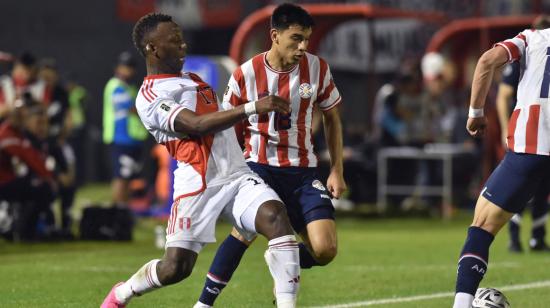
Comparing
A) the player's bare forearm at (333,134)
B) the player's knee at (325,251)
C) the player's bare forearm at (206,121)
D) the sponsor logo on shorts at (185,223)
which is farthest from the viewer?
the player's bare forearm at (333,134)

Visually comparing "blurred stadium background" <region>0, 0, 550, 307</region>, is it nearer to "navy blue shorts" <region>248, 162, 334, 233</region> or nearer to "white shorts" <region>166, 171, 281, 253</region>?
"navy blue shorts" <region>248, 162, 334, 233</region>

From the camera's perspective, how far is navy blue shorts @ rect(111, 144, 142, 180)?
58.4 ft

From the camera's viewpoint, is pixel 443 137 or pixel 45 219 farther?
pixel 443 137

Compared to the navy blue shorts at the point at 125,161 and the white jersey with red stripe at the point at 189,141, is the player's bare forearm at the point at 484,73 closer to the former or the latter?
the white jersey with red stripe at the point at 189,141

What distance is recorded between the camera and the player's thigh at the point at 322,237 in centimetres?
831

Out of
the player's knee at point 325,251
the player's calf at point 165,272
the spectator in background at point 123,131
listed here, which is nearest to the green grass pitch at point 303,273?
the spectator in background at point 123,131

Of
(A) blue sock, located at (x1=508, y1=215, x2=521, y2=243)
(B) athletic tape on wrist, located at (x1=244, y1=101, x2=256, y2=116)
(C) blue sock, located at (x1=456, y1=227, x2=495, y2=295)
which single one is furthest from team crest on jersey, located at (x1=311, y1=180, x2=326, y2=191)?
→ (A) blue sock, located at (x1=508, y1=215, x2=521, y2=243)

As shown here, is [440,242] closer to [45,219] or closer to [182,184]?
[45,219]

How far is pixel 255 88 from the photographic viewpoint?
8.72 meters

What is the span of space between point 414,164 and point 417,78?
1570mm

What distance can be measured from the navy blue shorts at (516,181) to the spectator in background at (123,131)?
1052cm

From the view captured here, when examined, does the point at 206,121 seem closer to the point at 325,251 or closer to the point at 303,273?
the point at 325,251

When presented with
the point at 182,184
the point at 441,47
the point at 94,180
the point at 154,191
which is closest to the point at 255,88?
the point at 182,184

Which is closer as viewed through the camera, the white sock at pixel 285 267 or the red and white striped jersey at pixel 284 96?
the white sock at pixel 285 267
